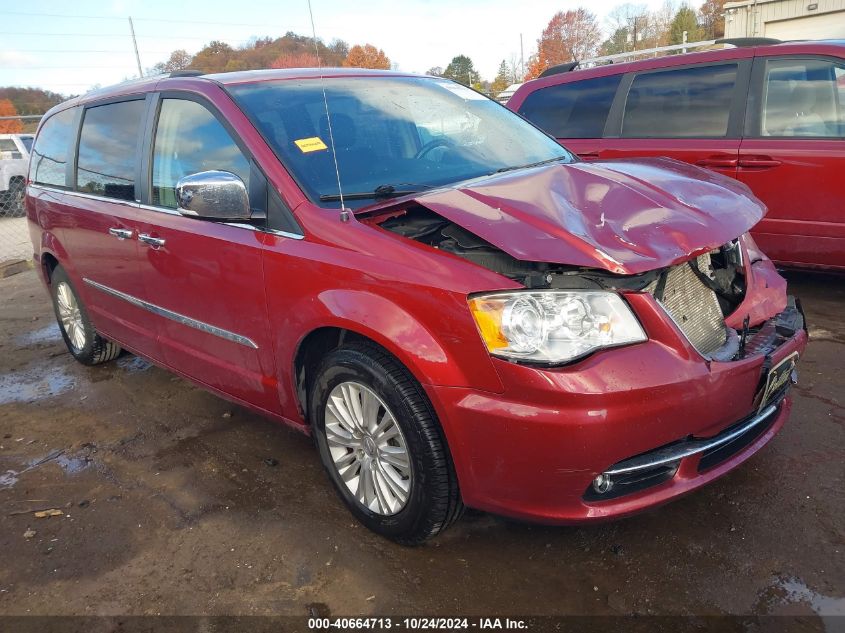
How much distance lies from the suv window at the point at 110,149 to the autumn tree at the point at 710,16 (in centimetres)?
5892

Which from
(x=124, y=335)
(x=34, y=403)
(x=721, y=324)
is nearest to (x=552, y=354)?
(x=721, y=324)

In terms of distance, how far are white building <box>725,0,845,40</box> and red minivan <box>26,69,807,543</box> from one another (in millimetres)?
22747

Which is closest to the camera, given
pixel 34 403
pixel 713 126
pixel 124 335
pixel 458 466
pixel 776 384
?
pixel 458 466

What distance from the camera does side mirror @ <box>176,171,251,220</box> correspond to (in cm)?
264

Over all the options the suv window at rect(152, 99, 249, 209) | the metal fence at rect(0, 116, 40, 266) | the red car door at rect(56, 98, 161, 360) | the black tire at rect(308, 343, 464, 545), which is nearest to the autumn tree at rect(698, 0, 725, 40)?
the metal fence at rect(0, 116, 40, 266)

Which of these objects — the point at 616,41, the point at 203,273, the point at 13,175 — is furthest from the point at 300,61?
the point at 616,41

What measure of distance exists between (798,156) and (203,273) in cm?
401

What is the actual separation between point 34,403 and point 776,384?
429 cm

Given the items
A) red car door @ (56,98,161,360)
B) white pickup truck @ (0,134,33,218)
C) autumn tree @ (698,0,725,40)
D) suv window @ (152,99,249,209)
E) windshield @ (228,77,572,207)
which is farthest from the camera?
autumn tree @ (698,0,725,40)

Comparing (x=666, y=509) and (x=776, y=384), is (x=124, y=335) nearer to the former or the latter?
(x=666, y=509)

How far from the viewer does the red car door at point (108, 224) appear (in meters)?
3.60

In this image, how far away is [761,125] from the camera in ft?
16.0

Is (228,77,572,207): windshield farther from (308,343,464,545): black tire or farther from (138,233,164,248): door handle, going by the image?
(138,233,164,248): door handle

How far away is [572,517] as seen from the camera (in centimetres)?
212
